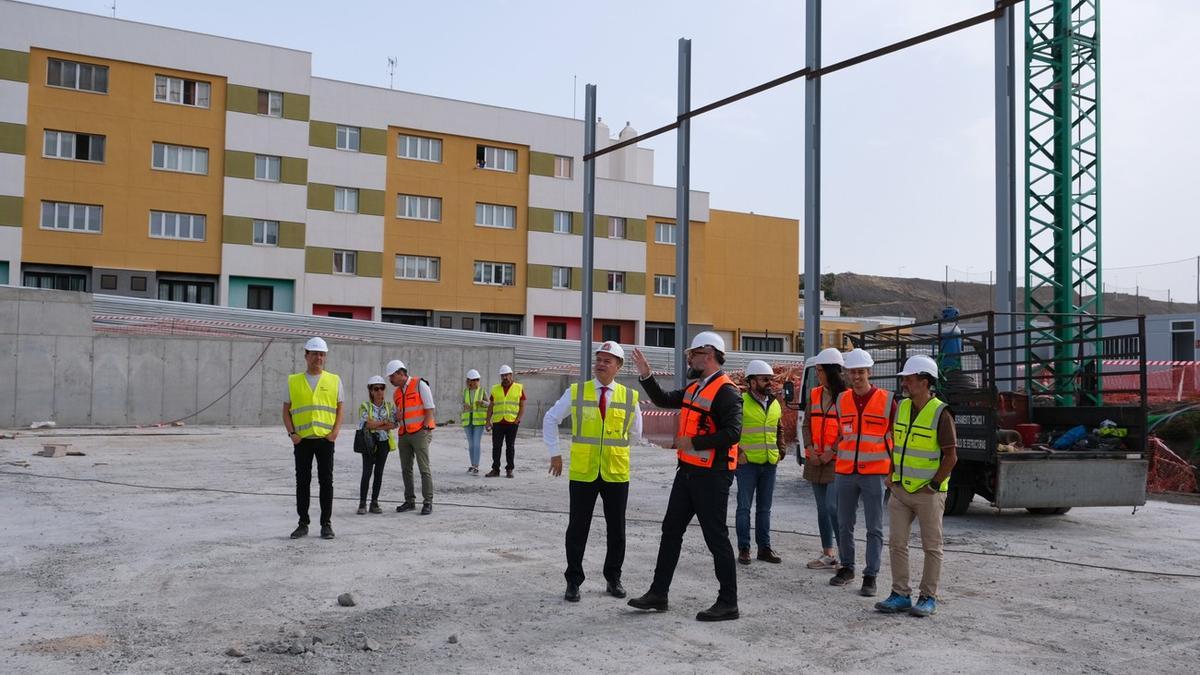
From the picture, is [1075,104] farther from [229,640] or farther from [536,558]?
[229,640]

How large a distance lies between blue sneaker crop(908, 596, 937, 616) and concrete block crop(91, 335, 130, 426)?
25084 mm

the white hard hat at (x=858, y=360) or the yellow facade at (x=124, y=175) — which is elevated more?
the yellow facade at (x=124, y=175)

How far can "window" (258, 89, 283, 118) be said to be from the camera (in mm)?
44344

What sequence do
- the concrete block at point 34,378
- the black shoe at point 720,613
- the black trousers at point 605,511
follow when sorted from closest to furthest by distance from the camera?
1. the black shoe at point 720,613
2. the black trousers at point 605,511
3. the concrete block at point 34,378

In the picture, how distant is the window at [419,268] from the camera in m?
48.2

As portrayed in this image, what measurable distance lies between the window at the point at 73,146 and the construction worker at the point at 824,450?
40.0 m

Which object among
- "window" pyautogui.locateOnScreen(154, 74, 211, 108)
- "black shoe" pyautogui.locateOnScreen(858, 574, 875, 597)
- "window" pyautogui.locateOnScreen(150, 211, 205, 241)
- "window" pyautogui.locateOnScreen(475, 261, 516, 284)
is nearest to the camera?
"black shoe" pyautogui.locateOnScreen(858, 574, 875, 597)

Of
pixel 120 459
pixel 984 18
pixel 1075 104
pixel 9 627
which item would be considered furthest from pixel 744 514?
pixel 1075 104

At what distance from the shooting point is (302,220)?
4522cm

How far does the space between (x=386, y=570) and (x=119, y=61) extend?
1568 inches

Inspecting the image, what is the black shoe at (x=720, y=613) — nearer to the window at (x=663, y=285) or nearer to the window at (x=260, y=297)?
the window at (x=260, y=297)

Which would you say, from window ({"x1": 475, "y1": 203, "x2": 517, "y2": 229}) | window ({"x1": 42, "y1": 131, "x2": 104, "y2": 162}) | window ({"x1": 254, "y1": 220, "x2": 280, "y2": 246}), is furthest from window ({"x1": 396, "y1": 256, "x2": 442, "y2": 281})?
window ({"x1": 42, "y1": 131, "x2": 104, "y2": 162})

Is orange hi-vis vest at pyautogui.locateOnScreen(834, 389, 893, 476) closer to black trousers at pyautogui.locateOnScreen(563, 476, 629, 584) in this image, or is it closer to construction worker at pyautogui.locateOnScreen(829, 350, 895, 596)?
construction worker at pyautogui.locateOnScreen(829, 350, 895, 596)

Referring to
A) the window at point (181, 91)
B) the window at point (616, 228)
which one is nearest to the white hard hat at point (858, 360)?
the window at point (181, 91)
